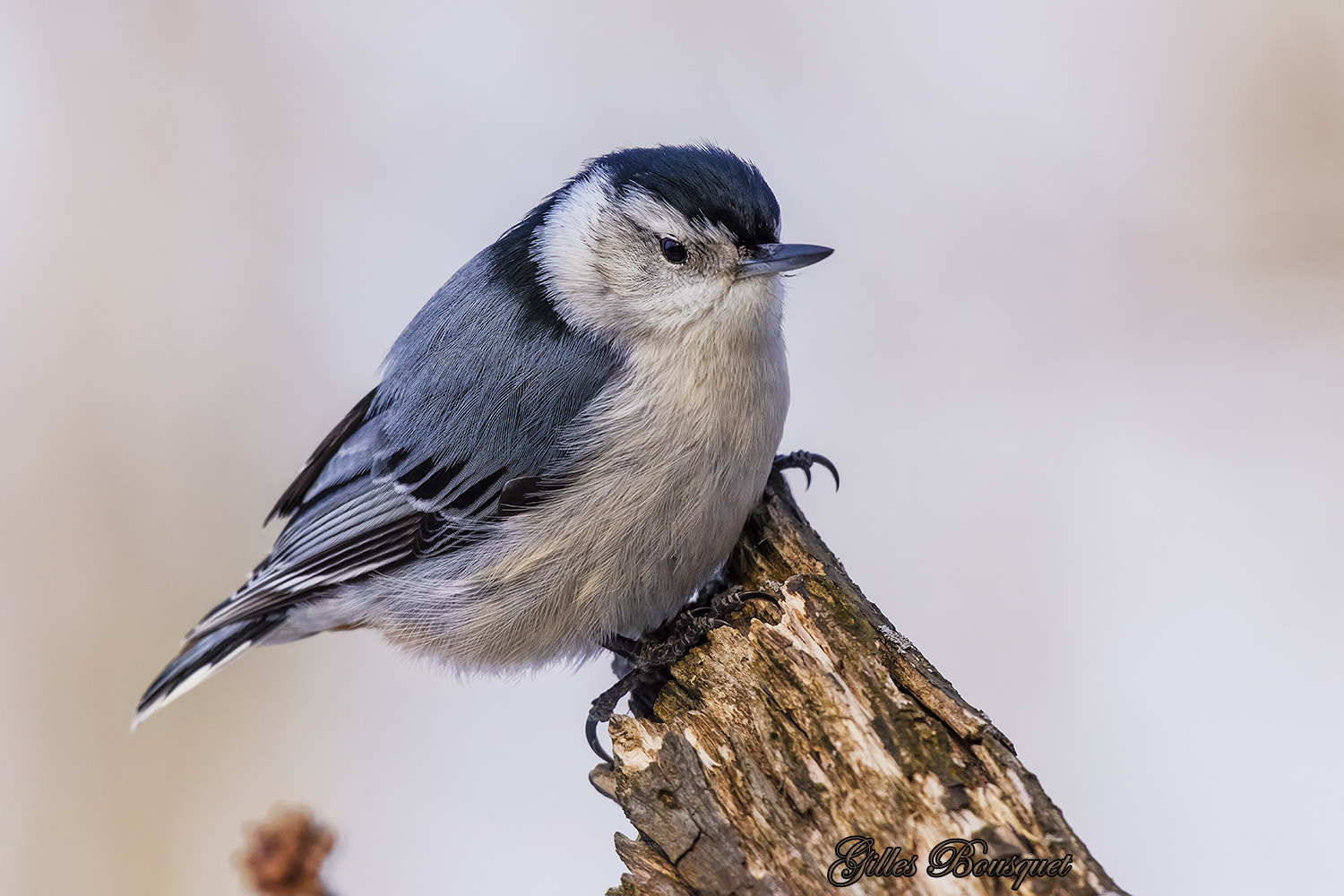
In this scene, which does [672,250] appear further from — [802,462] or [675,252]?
[802,462]

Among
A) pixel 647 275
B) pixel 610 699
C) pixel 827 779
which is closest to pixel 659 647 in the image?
pixel 610 699

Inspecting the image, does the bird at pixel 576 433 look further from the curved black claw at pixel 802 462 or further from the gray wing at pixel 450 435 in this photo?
the curved black claw at pixel 802 462

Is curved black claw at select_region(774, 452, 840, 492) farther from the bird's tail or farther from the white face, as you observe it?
the bird's tail

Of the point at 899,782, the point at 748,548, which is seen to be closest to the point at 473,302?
the point at 748,548

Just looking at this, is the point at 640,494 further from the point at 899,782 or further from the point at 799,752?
the point at 899,782

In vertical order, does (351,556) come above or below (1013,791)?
above
